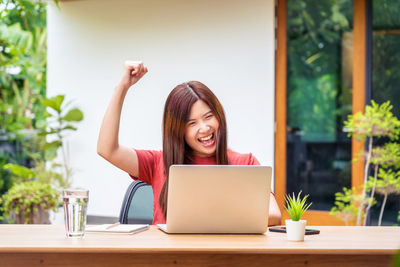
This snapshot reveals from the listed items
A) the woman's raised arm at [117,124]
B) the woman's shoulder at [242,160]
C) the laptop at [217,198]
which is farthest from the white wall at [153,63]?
the laptop at [217,198]

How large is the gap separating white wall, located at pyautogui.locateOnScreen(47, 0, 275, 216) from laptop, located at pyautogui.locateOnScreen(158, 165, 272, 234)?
3.49 m

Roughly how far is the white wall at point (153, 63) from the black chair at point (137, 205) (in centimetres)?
302

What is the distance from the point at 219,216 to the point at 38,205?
11.2 feet

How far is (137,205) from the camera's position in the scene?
228 cm

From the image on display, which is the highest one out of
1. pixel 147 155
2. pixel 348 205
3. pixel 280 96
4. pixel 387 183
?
pixel 280 96

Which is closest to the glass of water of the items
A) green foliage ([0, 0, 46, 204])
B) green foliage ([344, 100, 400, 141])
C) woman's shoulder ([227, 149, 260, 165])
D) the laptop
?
the laptop

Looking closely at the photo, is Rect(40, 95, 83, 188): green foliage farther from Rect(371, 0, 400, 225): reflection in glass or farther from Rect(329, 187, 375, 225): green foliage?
Rect(371, 0, 400, 225): reflection in glass

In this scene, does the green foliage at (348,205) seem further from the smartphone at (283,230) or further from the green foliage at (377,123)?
the smartphone at (283,230)

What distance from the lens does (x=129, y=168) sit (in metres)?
2.28

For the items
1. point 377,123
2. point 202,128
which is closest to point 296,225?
point 202,128

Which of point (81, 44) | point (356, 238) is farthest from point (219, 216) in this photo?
point (81, 44)

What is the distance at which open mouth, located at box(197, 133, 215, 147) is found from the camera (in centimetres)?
225

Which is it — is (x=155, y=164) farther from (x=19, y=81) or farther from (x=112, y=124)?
(x=19, y=81)

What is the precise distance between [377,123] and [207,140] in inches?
103
